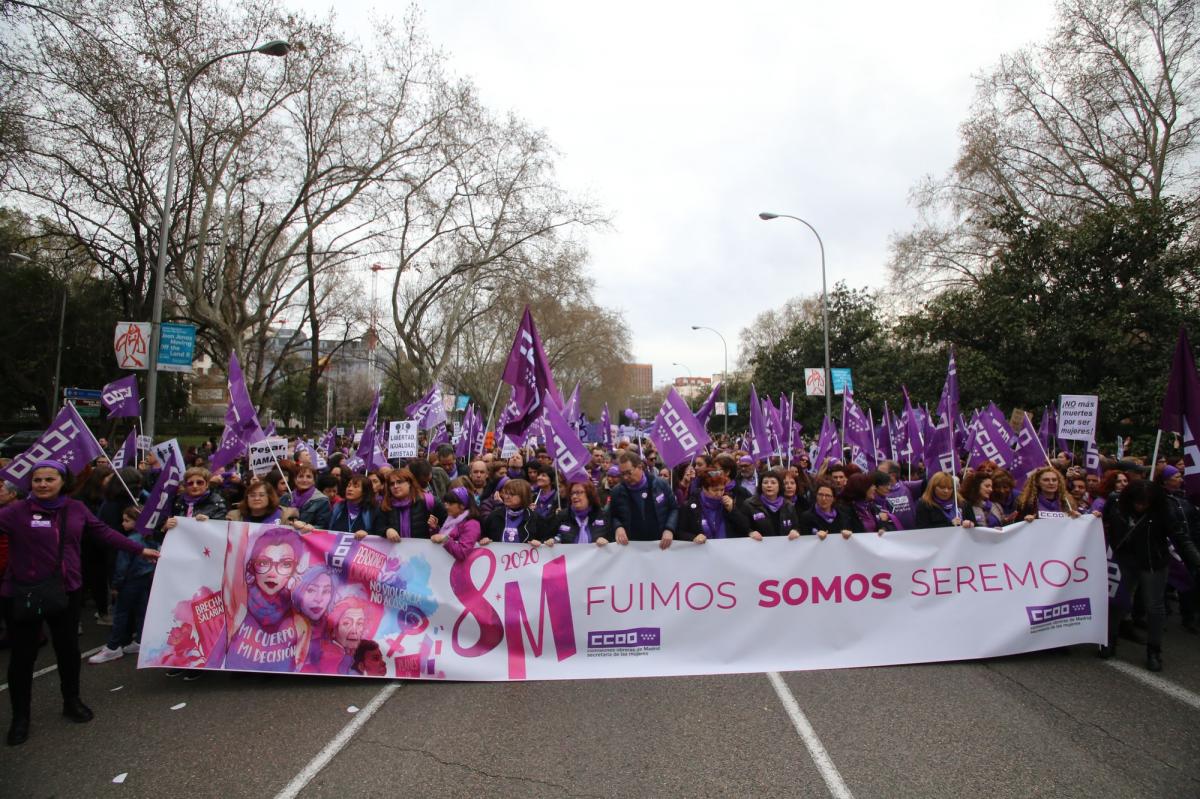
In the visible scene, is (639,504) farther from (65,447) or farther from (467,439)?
(467,439)

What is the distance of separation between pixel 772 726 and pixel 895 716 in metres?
0.78

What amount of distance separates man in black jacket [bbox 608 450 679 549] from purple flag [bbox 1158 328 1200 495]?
13.3 feet

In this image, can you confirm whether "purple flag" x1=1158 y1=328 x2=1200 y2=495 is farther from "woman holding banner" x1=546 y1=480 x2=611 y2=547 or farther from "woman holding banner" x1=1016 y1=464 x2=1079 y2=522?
"woman holding banner" x1=546 y1=480 x2=611 y2=547

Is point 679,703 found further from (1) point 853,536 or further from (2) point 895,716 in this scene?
(1) point 853,536

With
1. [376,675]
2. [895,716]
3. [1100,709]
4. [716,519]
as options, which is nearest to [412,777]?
[376,675]

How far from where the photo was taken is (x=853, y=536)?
5.22 m

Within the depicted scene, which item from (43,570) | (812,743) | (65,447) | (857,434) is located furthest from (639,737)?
(857,434)

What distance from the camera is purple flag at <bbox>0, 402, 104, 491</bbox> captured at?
554 cm

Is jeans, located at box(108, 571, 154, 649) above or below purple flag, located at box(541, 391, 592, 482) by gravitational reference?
below

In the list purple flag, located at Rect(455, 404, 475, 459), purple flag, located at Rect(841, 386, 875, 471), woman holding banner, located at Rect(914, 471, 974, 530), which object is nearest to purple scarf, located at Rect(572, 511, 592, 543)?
woman holding banner, located at Rect(914, 471, 974, 530)

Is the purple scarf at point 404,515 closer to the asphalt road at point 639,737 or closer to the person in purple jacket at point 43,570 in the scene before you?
the asphalt road at point 639,737

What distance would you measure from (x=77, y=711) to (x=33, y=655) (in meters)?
0.45

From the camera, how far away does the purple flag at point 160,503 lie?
5719 millimetres

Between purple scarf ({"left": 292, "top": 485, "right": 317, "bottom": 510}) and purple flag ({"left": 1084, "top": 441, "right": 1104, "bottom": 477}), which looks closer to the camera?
purple scarf ({"left": 292, "top": 485, "right": 317, "bottom": 510})
